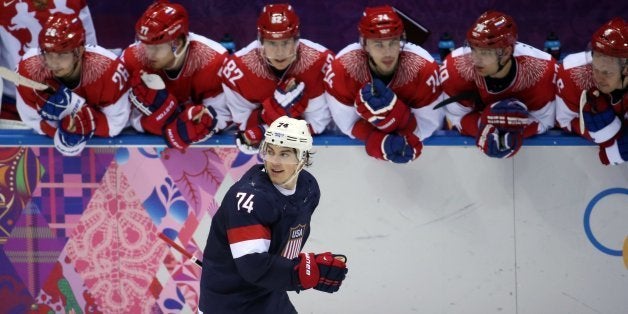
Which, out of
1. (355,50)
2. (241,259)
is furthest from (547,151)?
(241,259)

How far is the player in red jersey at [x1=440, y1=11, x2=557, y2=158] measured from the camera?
507cm

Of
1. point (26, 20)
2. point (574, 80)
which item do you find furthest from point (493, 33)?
point (26, 20)

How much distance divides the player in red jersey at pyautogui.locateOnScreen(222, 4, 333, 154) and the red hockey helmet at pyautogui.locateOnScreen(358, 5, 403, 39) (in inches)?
12.0

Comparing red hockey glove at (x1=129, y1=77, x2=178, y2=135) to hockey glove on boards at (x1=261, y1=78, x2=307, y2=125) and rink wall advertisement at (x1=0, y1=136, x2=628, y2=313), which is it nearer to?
rink wall advertisement at (x1=0, y1=136, x2=628, y2=313)

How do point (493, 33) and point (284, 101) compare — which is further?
point (284, 101)

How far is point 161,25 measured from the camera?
202 inches

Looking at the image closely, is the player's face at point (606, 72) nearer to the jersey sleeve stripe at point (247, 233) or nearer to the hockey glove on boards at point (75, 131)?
the jersey sleeve stripe at point (247, 233)

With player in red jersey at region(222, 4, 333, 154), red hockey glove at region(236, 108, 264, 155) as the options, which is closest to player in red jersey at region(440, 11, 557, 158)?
player in red jersey at region(222, 4, 333, 154)

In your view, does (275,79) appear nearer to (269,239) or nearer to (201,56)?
(201,56)

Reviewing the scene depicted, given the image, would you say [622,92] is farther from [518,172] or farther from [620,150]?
[518,172]

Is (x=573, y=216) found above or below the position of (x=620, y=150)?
below

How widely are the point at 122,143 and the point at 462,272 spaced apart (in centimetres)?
169

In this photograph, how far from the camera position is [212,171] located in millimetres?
5402

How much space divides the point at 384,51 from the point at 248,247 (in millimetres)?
1460
